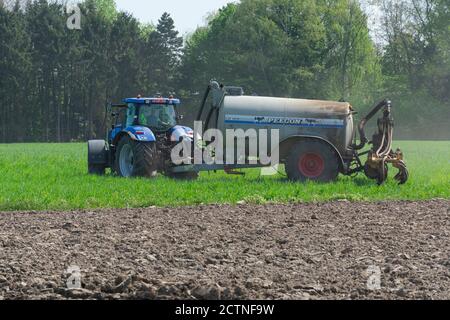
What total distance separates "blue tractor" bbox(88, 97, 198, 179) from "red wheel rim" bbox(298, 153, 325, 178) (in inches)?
96.3

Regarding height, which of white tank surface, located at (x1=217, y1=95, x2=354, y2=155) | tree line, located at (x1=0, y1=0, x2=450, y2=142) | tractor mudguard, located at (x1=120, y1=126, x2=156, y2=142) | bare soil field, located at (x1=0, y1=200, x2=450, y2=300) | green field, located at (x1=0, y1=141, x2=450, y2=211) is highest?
tree line, located at (x1=0, y1=0, x2=450, y2=142)

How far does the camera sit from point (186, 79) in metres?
67.6

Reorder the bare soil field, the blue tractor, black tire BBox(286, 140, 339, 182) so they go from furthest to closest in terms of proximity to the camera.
→ the blue tractor → black tire BBox(286, 140, 339, 182) → the bare soil field

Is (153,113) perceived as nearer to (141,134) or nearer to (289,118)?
(141,134)

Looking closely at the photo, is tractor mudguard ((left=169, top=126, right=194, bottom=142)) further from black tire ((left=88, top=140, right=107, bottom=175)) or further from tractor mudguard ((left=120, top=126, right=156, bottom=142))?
black tire ((left=88, top=140, right=107, bottom=175))

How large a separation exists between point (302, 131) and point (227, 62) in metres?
44.1

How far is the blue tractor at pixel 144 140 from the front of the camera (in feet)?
58.1

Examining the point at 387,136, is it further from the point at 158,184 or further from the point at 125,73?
the point at 125,73

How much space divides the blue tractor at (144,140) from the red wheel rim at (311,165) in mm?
2447

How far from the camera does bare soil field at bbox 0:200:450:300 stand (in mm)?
7254

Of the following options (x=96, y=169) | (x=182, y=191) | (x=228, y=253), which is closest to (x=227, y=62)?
(x=96, y=169)

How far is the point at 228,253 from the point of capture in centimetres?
902

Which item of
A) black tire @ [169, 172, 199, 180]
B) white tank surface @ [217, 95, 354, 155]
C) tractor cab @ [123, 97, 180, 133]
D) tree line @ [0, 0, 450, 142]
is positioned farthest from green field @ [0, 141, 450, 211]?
tree line @ [0, 0, 450, 142]
